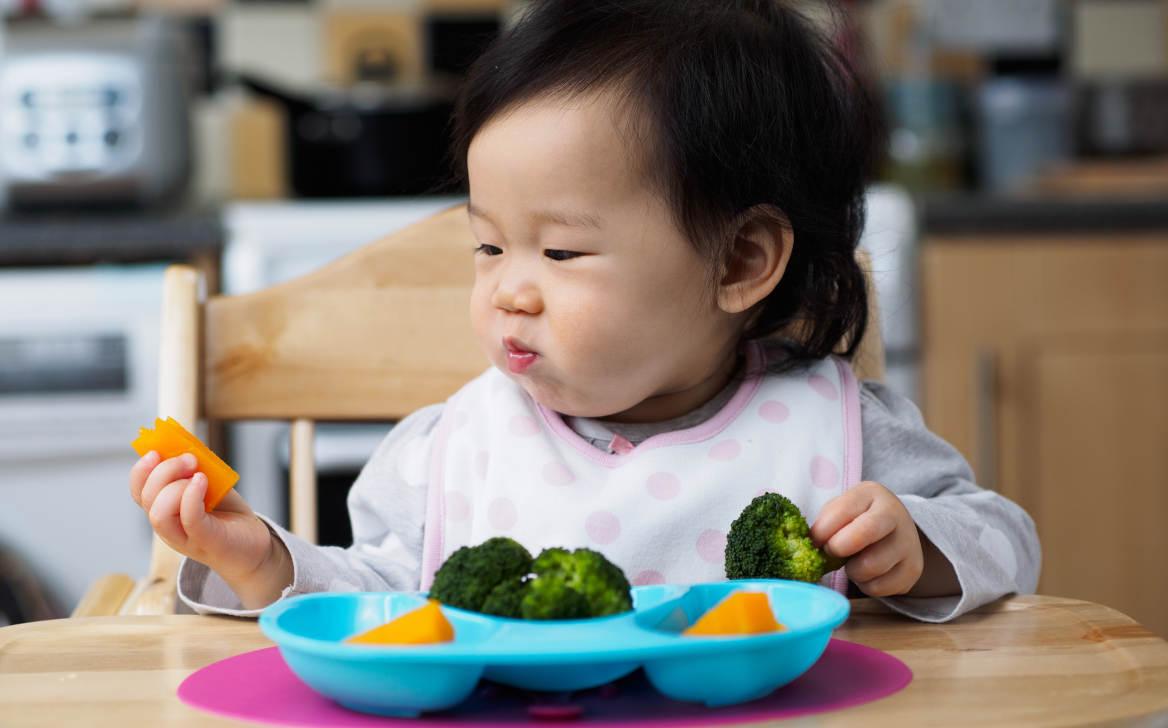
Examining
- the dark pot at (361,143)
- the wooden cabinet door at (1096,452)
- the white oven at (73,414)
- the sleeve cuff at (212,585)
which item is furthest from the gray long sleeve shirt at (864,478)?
the dark pot at (361,143)

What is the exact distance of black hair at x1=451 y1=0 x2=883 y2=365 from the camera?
917 millimetres

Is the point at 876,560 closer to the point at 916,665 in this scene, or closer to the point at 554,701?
the point at 916,665

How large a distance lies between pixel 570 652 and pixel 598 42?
48cm

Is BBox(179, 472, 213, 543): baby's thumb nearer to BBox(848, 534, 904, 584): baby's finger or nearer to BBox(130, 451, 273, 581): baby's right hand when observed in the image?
BBox(130, 451, 273, 581): baby's right hand

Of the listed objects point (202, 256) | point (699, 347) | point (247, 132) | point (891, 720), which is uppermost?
point (247, 132)

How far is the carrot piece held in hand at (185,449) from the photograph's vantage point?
0.76 meters

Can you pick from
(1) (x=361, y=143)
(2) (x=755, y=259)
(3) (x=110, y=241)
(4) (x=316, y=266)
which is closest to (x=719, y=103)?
(2) (x=755, y=259)

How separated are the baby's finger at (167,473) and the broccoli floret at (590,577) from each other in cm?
23

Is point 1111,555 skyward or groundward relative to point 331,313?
groundward

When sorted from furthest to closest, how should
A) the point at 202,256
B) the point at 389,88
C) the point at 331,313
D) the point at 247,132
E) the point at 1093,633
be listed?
the point at 389,88 < the point at 247,132 < the point at 202,256 < the point at 331,313 < the point at 1093,633

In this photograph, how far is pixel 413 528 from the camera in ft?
3.31

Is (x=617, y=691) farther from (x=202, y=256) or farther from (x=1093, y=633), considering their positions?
(x=202, y=256)

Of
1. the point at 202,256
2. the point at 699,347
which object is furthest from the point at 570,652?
the point at 202,256

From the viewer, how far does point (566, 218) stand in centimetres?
87
